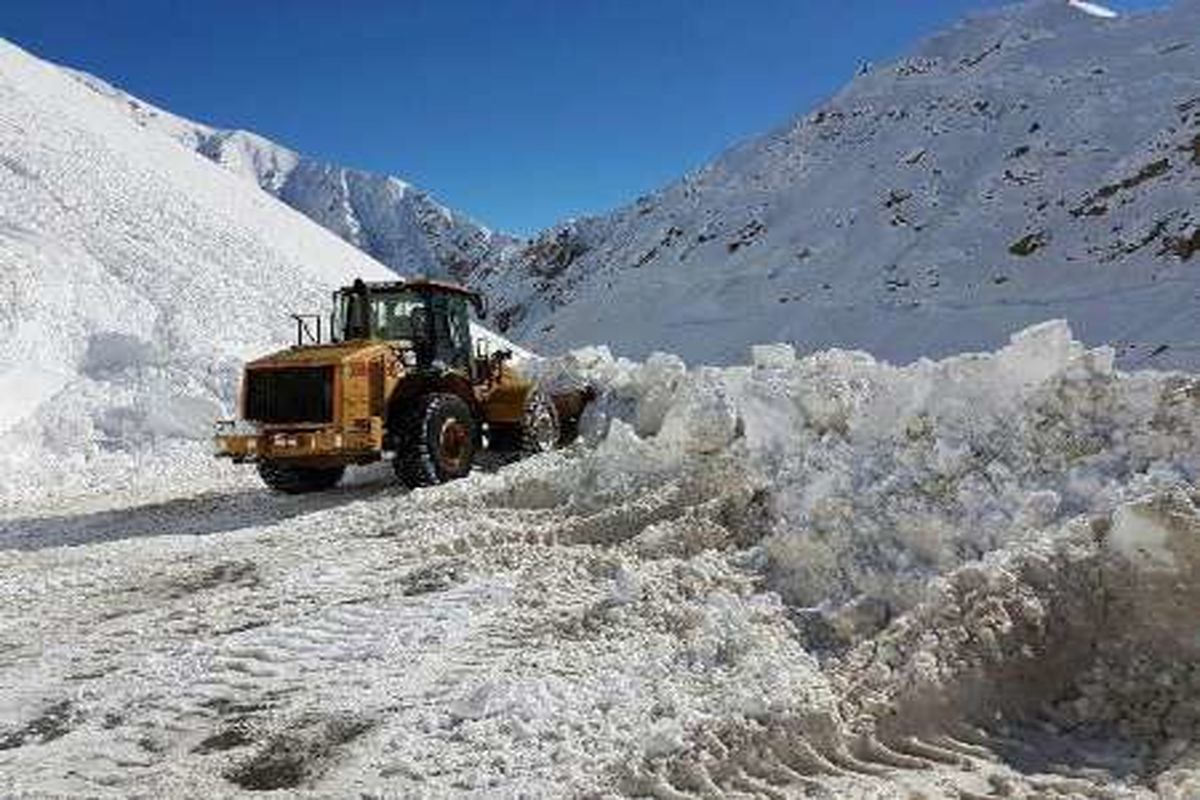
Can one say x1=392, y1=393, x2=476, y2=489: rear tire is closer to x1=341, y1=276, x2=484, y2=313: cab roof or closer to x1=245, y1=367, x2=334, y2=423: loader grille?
x1=245, y1=367, x2=334, y2=423: loader grille

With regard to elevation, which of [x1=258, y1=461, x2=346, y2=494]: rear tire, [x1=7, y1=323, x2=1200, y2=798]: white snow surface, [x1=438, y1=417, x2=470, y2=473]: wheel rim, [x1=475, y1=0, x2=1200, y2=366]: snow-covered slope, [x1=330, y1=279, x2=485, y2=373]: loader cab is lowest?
[x1=7, y1=323, x2=1200, y2=798]: white snow surface

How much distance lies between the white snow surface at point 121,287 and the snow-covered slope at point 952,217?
20860 mm

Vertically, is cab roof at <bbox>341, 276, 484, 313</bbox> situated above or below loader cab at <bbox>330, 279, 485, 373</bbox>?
above

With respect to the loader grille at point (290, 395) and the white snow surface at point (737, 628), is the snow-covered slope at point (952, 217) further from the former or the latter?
the white snow surface at point (737, 628)

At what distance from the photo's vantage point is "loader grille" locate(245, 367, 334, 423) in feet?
38.1

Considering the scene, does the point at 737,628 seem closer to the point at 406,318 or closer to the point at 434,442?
the point at 434,442

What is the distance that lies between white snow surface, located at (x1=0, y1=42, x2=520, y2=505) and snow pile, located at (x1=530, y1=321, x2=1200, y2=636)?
28.0 feet

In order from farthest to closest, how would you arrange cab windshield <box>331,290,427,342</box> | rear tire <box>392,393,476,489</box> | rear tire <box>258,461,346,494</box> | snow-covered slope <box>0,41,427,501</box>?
snow-covered slope <box>0,41,427,501</box>
cab windshield <box>331,290,427,342</box>
rear tire <box>258,461,346,494</box>
rear tire <box>392,393,476,489</box>

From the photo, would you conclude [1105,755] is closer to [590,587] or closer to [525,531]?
[590,587]

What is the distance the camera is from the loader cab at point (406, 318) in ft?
42.8

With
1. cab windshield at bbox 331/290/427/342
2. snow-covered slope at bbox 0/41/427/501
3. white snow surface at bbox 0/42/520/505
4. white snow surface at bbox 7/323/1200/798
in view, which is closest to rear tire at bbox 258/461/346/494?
cab windshield at bbox 331/290/427/342

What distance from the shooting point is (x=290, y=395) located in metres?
11.8

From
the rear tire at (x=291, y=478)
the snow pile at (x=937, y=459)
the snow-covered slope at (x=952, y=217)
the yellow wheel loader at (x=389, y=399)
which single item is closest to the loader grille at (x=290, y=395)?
the yellow wheel loader at (x=389, y=399)

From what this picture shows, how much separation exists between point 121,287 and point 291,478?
10.7 meters
